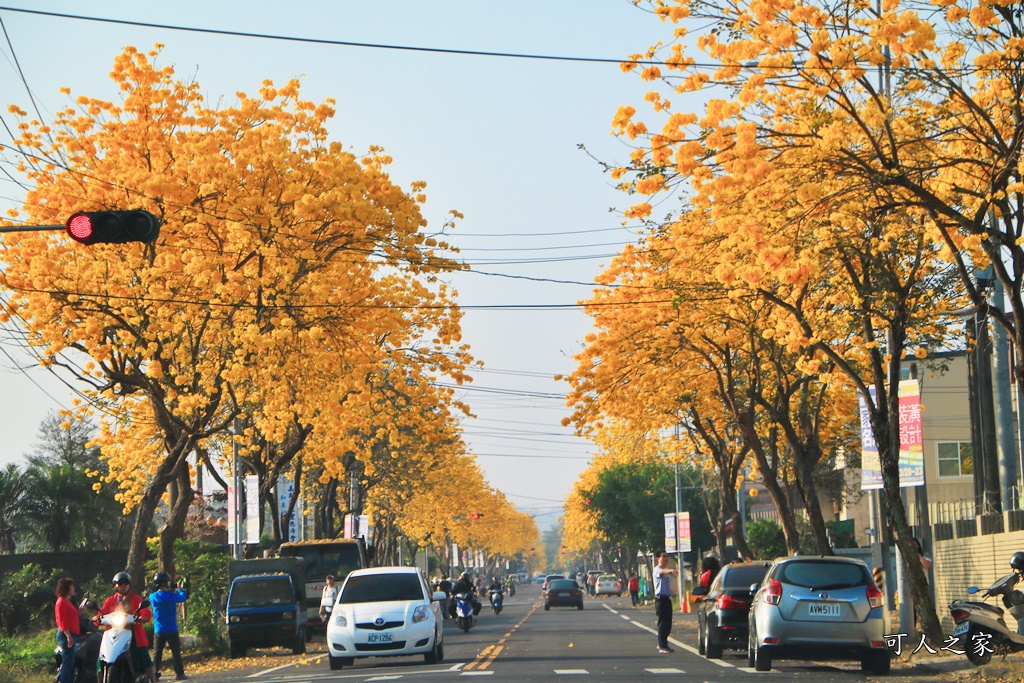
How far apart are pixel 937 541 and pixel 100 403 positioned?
1853 cm

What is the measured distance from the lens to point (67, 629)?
1639 centimetres

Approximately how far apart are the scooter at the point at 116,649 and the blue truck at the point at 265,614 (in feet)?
47.4

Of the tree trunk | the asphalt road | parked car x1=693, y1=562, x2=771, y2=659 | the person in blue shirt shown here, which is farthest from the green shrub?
parked car x1=693, y1=562, x2=771, y2=659

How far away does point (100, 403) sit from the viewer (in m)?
30.5

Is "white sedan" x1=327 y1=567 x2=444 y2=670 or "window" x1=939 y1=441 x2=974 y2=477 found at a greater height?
"window" x1=939 y1=441 x2=974 y2=477

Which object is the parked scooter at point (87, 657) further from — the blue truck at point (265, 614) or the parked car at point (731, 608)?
the blue truck at point (265, 614)

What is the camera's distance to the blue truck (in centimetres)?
3055

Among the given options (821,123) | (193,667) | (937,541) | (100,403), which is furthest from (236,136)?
(937,541)

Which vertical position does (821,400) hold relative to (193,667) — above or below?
above

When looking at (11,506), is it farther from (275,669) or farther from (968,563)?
(968,563)

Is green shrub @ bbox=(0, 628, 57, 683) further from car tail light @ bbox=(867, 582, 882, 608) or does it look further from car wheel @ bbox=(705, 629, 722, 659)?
car tail light @ bbox=(867, 582, 882, 608)

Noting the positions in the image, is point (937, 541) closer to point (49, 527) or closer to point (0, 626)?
point (0, 626)

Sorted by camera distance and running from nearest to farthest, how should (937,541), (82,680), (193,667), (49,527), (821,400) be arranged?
(82,680) → (193,667) → (937,541) → (821,400) → (49,527)

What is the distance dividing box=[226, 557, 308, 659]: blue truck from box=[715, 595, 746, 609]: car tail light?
11878 mm
